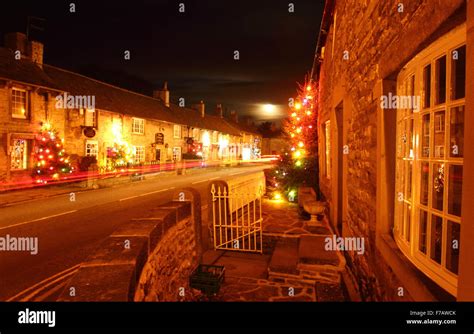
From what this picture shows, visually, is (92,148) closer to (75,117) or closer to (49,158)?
(75,117)

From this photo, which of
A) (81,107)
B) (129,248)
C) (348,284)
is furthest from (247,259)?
(81,107)

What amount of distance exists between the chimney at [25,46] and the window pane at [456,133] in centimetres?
2255

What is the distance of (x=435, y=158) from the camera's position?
2.47 m

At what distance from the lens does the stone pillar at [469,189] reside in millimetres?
1805

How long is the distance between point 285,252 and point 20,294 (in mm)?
4430

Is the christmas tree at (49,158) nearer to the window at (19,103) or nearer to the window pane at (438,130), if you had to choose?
the window at (19,103)

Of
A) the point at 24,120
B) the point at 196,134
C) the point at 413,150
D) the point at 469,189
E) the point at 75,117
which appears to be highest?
the point at 196,134

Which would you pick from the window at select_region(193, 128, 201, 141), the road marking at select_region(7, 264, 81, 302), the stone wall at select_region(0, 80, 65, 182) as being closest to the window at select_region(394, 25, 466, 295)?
the road marking at select_region(7, 264, 81, 302)

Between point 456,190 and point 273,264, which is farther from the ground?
point 456,190

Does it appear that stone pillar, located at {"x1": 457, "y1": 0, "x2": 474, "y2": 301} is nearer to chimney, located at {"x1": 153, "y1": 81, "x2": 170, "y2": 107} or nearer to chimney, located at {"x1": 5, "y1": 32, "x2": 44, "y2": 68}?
chimney, located at {"x1": 5, "y1": 32, "x2": 44, "y2": 68}

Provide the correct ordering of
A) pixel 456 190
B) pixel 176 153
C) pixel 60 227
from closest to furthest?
pixel 456 190
pixel 60 227
pixel 176 153

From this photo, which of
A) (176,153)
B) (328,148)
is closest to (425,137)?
(328,148)

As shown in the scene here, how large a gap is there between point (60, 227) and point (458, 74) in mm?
9472

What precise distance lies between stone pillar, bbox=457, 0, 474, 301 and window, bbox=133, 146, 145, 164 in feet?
83.6
